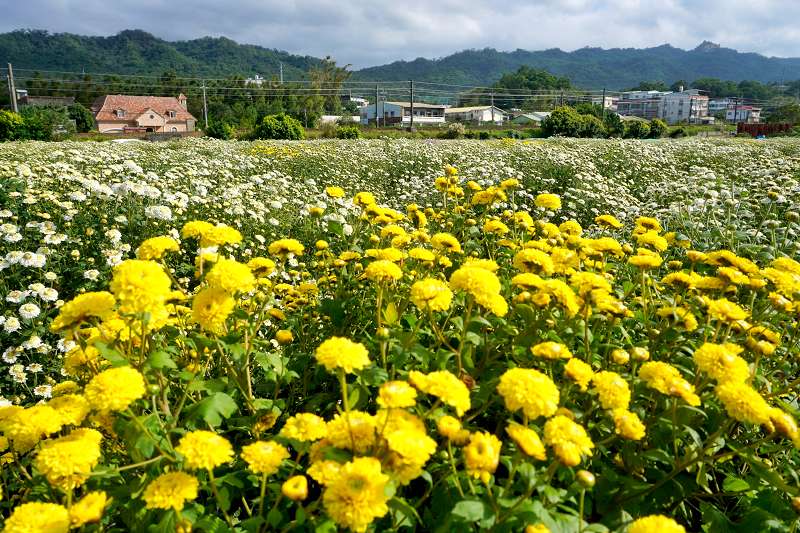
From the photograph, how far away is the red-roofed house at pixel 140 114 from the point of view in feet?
212

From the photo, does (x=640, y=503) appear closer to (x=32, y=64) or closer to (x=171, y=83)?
(x=171, y=83)

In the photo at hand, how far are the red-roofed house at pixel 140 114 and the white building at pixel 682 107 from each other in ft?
333

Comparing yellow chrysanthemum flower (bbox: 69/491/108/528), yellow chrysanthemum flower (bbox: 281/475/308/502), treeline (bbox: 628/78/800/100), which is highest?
treeline (bbox: 628/78/800/100)

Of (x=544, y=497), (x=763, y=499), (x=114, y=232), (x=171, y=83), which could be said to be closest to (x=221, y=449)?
(x=544, y=497)

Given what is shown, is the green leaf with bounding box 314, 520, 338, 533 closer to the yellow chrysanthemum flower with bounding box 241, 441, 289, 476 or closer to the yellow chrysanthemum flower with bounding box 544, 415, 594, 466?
the yellow chrysanthemum flower with bounding box 241, 441, 289, 476

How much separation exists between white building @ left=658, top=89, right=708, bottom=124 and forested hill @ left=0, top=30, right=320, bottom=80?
88.5 metres

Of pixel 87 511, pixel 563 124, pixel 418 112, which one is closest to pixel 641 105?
pixel 418 112

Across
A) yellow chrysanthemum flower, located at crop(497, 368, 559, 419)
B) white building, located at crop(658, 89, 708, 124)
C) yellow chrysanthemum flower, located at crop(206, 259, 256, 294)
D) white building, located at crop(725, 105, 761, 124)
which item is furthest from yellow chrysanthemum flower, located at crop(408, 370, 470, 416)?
white building, located at crop(658, 89, 708, 124)

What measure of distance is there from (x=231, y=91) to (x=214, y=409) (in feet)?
246

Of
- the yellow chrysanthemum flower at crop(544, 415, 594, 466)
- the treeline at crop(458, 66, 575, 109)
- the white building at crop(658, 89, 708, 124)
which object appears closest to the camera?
the yellow chrysanthemum flower at crop(544, 415, 594, 466)

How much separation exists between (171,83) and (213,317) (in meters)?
86.8

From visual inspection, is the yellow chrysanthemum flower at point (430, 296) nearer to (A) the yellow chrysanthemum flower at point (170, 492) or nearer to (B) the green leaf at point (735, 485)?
(A) the yellow chrysanthemum flower at point (170, 492)

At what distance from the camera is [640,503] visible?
148cm

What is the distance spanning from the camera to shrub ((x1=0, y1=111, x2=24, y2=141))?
22609 mm
